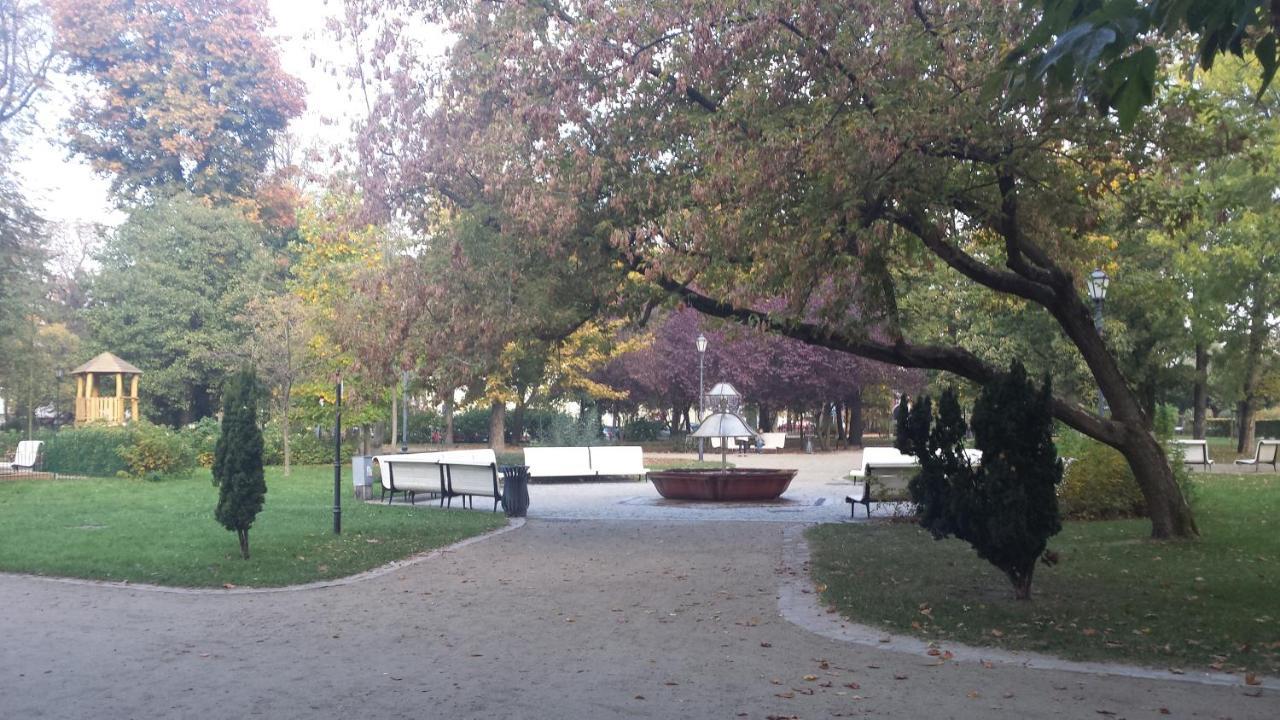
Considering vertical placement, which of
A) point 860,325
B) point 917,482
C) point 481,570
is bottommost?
point 481,570

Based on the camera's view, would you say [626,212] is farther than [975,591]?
Yes

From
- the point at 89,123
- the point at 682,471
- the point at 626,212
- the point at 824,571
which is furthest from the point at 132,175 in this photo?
the point at 824,571

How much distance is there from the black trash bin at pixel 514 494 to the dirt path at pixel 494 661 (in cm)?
663

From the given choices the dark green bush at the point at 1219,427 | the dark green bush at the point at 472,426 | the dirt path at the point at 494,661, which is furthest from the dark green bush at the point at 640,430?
the dark green bush at the point at 1219,427

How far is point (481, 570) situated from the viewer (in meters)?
11.2

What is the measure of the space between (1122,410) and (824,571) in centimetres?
439

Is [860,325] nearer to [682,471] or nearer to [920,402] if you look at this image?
[920,402]

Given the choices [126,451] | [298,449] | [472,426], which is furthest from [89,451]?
[472,426]

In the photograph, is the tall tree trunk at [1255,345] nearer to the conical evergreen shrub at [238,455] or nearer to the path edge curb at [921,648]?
the path edge curb at [921,648]

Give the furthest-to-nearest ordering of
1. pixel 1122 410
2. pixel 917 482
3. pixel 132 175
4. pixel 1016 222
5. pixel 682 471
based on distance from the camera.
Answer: pixel 132 175
pixel 682 471
pixel 1122 410
pixel 1016 222
pixel 917 482

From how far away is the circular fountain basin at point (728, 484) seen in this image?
64.5 feet

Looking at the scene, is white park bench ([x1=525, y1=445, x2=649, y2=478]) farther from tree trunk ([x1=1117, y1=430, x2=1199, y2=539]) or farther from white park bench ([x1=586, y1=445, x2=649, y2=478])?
tree trunk ([x1=1117, y1=430, x2=1199, y2=539])

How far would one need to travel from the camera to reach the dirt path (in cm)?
577

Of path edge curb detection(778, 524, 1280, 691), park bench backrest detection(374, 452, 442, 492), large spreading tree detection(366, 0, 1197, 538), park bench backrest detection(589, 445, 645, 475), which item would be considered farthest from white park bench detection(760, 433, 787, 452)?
path edge curb detection(778, 524, 1280, 691)
